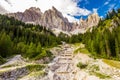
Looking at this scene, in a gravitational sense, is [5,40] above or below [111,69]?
above

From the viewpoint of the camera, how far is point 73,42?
569 feet

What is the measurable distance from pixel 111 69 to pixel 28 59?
1673 inches

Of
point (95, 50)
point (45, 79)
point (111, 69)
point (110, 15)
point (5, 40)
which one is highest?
point (110, 15)

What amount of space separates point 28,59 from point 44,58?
7.24 metres

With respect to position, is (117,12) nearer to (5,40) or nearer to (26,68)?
(5,40)

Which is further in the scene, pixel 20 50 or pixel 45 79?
pixel 20 50

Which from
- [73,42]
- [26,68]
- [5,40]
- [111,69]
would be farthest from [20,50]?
[73,42]

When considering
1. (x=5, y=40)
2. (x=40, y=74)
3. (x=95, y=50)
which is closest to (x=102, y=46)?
(x=95, y=50)

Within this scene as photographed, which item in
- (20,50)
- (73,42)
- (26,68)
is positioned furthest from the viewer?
(73,42)

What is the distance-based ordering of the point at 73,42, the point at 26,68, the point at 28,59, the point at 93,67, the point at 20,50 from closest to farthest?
1. the point at 93,67
2. the point at 26,68
3. the point at 28,59
4. the point at 20,50
5. the point at 73,42

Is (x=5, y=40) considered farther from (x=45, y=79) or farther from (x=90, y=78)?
(x=90, y=78)

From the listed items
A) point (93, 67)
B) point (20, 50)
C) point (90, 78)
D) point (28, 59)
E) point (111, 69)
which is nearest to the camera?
point (90, 78)

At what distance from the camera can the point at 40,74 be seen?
4956cm

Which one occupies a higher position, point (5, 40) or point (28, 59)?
point (5, 40)
